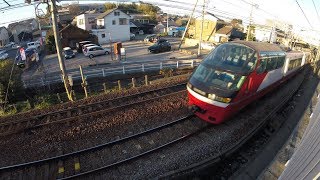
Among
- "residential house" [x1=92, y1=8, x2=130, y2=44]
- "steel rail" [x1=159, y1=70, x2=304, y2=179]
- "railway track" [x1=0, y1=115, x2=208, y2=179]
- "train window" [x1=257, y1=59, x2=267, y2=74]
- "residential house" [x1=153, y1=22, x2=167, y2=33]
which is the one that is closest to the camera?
"steel rail" [x1=159, y1=70, x2=304, y2=179]

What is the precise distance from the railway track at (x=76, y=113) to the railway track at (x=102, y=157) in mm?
2686

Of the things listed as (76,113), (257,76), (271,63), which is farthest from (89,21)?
(257,76)

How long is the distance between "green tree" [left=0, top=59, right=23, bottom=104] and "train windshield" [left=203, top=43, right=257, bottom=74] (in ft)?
40.8

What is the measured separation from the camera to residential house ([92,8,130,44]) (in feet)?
134

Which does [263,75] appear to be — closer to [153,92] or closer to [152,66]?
[153,92]

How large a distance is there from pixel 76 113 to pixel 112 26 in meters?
33.1

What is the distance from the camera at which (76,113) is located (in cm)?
1176

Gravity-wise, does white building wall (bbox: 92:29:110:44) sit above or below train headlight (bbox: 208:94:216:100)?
above

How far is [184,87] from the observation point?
51.7 feet

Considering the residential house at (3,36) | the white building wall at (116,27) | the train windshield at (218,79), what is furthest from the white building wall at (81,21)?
the train windshield at (218,79)

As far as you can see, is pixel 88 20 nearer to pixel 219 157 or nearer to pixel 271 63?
pixel 271 63

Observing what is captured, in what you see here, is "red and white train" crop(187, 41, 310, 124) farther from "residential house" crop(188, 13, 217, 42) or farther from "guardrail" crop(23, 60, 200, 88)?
"residential house" crop(188, 13, 217, 42)

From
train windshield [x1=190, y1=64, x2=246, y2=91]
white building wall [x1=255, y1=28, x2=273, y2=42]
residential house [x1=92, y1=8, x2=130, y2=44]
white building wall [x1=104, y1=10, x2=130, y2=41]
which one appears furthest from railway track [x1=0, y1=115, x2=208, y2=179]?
white building wall [x1=255, y1=28, x2=273, y2=42]

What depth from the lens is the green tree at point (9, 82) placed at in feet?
49.1
